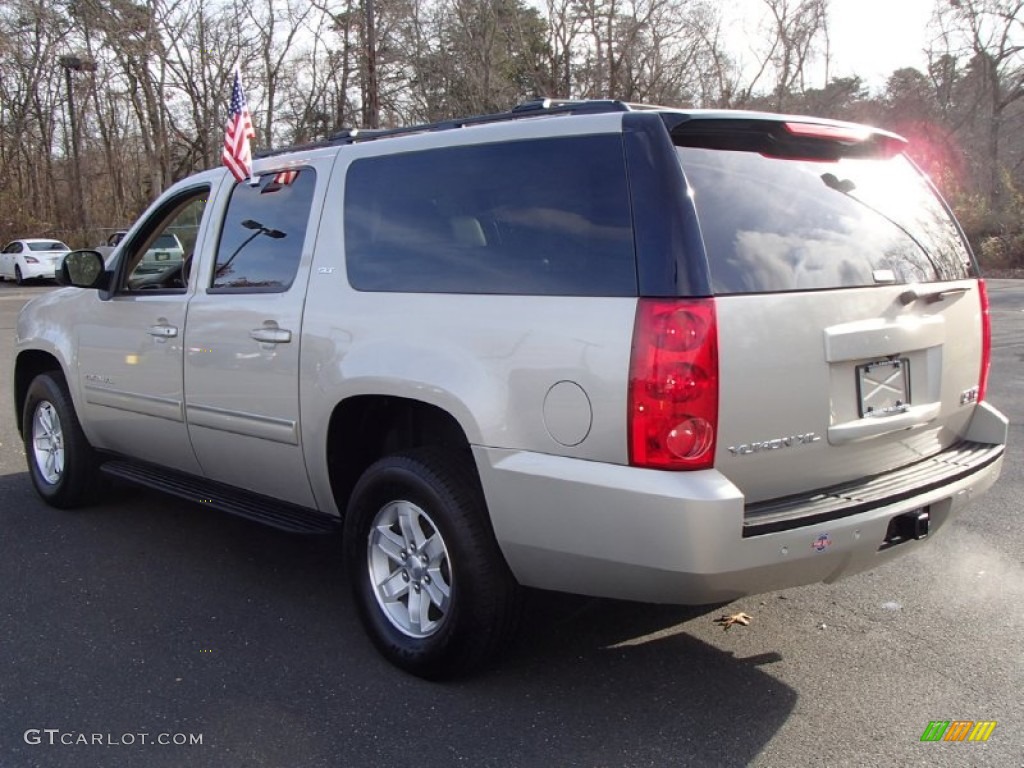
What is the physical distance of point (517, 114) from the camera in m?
3.47

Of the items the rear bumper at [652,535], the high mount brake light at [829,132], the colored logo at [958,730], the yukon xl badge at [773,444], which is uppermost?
the high mount brake light at [829,132]

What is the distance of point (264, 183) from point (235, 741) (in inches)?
96.8

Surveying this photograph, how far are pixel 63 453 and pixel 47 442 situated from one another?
0.32 metres

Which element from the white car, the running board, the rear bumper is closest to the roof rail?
the rear bumper

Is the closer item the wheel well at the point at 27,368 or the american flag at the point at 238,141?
the american flag at the point at 238,141

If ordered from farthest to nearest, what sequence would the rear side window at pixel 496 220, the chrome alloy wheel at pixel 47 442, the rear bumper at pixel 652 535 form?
the chrome alloy wheel at pixel 47 442
the rear side window at pixel 496 220
the rear bumper at pixel 652 535

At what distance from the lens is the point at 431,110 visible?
3422 centimetres

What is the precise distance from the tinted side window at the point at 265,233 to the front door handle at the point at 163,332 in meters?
0.33

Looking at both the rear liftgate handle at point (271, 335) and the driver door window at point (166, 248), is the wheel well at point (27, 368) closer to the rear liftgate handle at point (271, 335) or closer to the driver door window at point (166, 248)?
the driver door window at point (166, 248)

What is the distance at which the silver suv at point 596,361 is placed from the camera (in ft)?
8.93

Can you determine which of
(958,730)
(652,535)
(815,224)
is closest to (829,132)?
(815,224)

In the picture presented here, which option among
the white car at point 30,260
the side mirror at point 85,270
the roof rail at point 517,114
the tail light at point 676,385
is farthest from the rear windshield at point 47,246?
the tail light at point 676,385

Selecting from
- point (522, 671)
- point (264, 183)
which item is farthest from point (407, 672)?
point (264, 183)

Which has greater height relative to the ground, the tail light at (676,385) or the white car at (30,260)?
the white car at (30,260)
